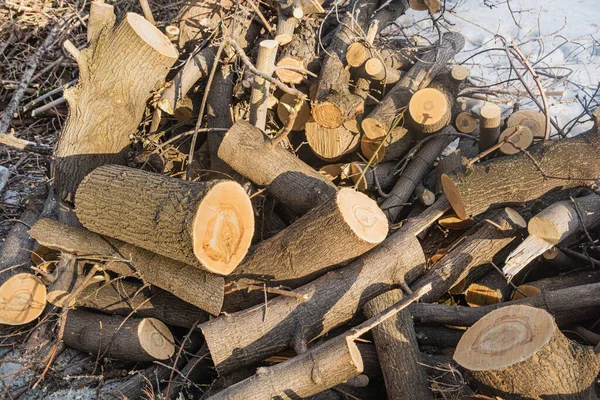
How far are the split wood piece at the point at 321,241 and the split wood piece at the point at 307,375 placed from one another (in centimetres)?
53

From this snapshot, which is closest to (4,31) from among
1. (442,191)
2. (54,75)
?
(54,75)

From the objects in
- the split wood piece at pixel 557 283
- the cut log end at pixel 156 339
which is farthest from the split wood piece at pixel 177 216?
the split wood piece at pixel 557 283

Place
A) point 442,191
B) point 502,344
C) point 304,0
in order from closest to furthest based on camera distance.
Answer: point 502,344
point 442,191
point 304,0

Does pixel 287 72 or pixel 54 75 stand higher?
pixel 287 72

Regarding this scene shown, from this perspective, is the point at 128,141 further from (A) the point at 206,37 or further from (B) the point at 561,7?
(B) the point at 561,7

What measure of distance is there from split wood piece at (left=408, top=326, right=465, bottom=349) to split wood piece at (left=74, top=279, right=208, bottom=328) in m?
1.26

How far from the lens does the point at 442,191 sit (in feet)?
11.9

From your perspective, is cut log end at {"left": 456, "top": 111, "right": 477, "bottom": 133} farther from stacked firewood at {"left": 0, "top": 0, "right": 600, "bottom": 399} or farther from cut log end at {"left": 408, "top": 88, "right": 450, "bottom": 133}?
cut log end at {"left": 408, "top": 88, "right": 450, "bottom": 133}

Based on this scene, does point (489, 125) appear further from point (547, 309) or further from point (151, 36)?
point (151, 36)

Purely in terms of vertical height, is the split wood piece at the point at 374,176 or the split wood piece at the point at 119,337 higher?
the split wood piece at the point at 374,176

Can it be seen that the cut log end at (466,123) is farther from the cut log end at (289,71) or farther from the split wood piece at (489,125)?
the cut log end at (289,71)

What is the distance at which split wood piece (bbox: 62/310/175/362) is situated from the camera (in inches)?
125

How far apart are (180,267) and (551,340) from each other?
1.95m

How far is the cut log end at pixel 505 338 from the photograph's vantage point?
7.77ft
